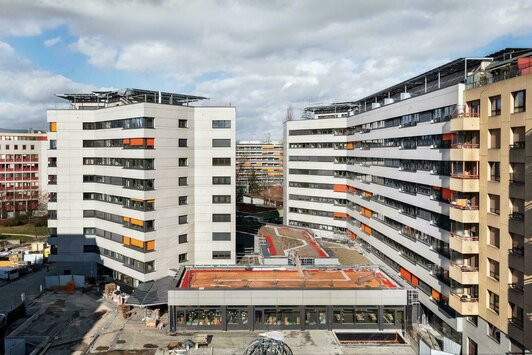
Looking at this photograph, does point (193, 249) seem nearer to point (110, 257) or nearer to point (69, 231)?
point (110, 257)

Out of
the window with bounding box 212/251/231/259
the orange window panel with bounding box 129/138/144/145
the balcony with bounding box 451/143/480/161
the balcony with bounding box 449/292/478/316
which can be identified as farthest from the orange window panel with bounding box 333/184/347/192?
the balcony with bounding box 449/292/478/316

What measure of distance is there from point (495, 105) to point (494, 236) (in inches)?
362

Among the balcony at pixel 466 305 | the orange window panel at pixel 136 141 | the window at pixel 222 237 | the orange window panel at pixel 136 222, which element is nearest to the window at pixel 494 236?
the balcony at pixel 466 305

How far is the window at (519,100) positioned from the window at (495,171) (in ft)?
13.5

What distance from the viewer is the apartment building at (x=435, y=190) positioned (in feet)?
100

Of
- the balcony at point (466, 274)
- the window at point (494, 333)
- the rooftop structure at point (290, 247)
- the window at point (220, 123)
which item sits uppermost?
the window at point (220, 123)

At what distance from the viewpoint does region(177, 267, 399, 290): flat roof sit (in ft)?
124

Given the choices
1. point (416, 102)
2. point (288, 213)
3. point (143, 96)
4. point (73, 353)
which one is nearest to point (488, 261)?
point (416, 102)

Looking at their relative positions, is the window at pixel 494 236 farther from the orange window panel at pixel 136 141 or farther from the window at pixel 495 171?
the orange window panel at pixel 136 141

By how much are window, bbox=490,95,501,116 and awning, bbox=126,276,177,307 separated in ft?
94.5

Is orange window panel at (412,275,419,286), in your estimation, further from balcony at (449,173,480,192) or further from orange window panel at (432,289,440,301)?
balcony at (449,173,480,192)

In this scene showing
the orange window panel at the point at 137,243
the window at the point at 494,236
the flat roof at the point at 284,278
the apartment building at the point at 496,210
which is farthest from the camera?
the orange window panel at the point at 137,243

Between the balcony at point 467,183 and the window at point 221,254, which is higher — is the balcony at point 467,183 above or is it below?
above

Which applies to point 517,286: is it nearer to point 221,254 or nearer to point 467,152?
point 467,152
